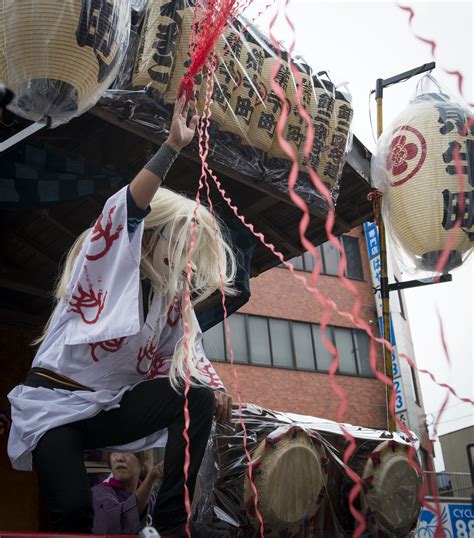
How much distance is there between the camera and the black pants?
7.25 ft

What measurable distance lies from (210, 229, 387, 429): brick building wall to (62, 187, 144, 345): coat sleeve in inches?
520

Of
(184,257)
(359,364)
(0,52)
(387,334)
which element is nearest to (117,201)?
(184,257)

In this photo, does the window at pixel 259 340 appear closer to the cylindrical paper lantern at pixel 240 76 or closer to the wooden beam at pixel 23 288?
the wooden beam at pixel 23 288

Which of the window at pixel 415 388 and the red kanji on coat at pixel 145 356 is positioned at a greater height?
the window at pixel 415 388

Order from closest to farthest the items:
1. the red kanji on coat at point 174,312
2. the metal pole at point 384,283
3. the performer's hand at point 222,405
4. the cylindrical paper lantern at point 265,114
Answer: the performer's hand at point 222,405
the red kanji on coat at point 174,312
the cylindrical paper lantern at point 265,114
the metal pole at point 384,283

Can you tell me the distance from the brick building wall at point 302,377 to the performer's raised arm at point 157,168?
43.7 feet

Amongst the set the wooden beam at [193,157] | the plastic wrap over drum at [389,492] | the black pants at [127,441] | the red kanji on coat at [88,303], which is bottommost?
the plastic wrap over drum at [389,492]

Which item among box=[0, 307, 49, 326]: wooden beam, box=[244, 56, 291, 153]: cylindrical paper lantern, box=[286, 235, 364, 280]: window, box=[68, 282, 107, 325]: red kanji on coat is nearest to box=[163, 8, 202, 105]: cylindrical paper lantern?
box=[244, 56, 291, 153]: cylindrical paper lantern

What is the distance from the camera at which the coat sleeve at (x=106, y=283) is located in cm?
238

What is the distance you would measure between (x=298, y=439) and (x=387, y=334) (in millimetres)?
1975

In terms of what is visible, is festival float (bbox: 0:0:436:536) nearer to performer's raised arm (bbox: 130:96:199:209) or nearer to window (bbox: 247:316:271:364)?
performer's raised arm (bbox: 130:96:199:209)

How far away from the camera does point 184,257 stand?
2.76 metres

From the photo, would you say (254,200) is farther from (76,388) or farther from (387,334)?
(76,388)

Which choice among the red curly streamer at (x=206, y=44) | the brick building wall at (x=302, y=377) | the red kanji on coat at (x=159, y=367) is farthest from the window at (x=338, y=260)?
the red kanji on coat at (x=159, y=367)
